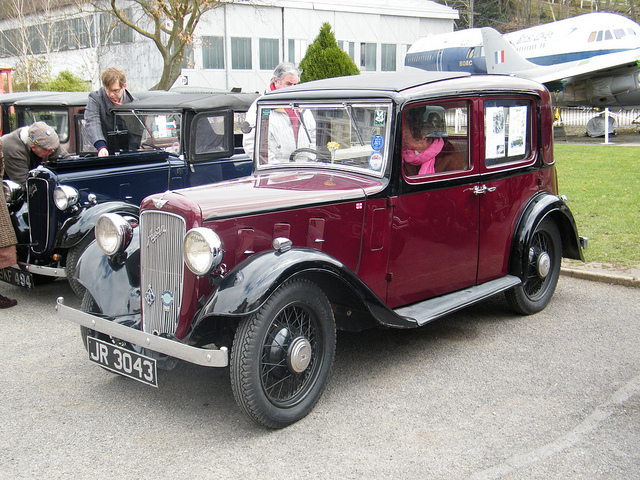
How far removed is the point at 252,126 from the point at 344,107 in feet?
4.39

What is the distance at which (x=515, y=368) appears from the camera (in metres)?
4.06

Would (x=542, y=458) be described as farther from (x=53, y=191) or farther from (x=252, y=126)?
(x=53, y=191)

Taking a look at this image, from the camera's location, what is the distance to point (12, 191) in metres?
5.66

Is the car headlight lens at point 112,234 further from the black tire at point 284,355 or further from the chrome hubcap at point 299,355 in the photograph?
the chrome hubcap at point 299,355

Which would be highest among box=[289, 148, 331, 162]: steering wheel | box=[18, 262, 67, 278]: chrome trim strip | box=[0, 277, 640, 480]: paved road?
box=[289, 148, 331, 162]: steering wheel

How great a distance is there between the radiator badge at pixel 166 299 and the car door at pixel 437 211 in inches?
57.2

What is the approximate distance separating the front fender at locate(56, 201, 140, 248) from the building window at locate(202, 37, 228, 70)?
987 inches

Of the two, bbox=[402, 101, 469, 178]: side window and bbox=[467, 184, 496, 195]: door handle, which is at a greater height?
bbox=[402, 101, 469, 178]: side window

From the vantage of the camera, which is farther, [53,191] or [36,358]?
[53,191]

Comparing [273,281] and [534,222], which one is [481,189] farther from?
[273,281]

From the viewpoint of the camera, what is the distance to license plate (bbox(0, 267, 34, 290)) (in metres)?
5.39

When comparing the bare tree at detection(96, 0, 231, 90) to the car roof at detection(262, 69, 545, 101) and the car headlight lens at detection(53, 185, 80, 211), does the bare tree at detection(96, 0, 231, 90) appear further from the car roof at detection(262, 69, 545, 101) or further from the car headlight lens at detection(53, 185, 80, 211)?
the car roof at detection(262, 69, 545, 101)

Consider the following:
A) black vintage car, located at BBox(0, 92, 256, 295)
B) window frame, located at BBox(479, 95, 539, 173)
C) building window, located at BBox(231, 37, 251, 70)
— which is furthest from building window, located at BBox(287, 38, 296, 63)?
window frame, located at BBox(479, 95, 539, 173)

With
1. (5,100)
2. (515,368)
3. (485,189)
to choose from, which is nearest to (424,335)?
(515,368)
